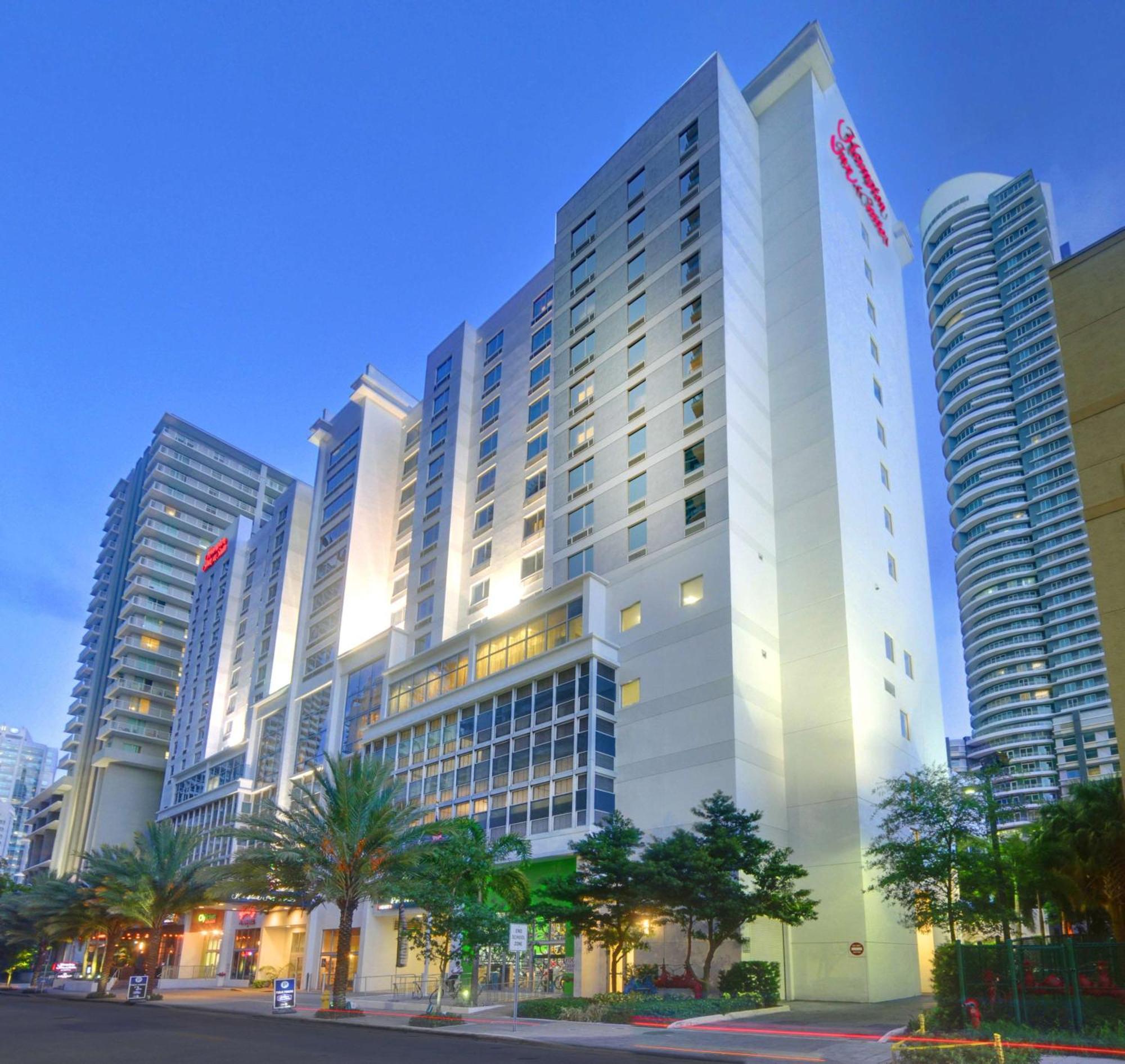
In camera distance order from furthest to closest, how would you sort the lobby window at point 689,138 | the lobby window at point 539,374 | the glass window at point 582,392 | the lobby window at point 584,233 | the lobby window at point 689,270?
the lobby window at point 539,374 → the lobby window at point 584,233 → the glass window at point 582,392 → the lobby window at point 689,138 → the lobby window at point 689,270

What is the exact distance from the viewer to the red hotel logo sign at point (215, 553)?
10662 centimetres

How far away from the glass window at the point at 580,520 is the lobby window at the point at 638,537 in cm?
344

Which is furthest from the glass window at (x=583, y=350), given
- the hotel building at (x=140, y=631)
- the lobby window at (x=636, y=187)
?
the hotel building at (x=140, y=631)

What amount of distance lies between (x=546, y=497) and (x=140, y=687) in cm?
7879

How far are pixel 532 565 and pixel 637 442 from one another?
10.9m

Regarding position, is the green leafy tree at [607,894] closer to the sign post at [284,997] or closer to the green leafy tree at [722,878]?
the green leafy tree at [722,878]

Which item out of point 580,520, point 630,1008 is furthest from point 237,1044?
point 580,520

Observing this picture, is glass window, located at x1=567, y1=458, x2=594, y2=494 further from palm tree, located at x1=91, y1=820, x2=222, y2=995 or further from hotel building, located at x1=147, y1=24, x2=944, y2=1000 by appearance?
palm tree, located at x1=91, y1=820, x2=222, y2=995

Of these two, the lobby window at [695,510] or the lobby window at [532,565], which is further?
the lobby window at [532,565]

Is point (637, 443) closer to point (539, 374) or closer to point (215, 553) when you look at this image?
point (539, 374)

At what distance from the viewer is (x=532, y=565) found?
59469 mm

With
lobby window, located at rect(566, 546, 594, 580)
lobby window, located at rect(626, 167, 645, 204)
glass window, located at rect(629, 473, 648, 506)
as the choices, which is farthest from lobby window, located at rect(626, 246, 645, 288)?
lobby window, located at rect(566, 546, 594, 580)

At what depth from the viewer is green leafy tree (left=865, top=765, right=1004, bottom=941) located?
33.4m

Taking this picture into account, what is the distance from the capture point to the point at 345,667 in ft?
229
